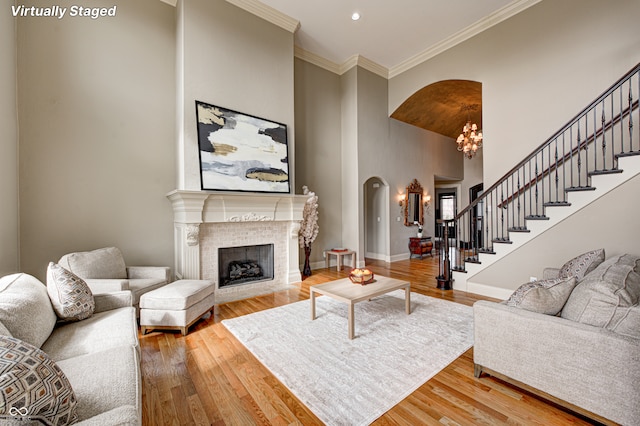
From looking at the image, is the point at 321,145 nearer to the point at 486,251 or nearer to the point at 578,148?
the point at 486,251

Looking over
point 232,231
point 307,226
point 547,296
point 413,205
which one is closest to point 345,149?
point 307,226

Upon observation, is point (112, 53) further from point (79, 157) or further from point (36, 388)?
point (36, 388)

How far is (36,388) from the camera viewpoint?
3.23ft

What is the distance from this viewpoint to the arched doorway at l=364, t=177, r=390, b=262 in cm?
755

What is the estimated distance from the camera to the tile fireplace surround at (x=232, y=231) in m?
4.06

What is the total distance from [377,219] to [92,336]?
6.86 metres

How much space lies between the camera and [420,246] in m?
7.71

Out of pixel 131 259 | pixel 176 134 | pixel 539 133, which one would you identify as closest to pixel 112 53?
pixel 176 134

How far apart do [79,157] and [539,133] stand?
23.1 feet

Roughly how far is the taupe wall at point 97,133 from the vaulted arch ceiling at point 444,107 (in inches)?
216

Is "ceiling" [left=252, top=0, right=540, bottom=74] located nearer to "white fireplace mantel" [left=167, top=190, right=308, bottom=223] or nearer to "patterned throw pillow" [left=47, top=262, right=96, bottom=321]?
"white fireplace mantel" [left=167, top=190, right=308, bottom=223]

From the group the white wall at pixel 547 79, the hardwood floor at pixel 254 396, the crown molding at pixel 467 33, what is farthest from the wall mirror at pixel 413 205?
the hardwood floor at pixel 254 396

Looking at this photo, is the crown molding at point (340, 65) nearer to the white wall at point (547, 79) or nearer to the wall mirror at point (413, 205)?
the white wall at point (547, 79)

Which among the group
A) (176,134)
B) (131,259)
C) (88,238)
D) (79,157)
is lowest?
(131,259)
